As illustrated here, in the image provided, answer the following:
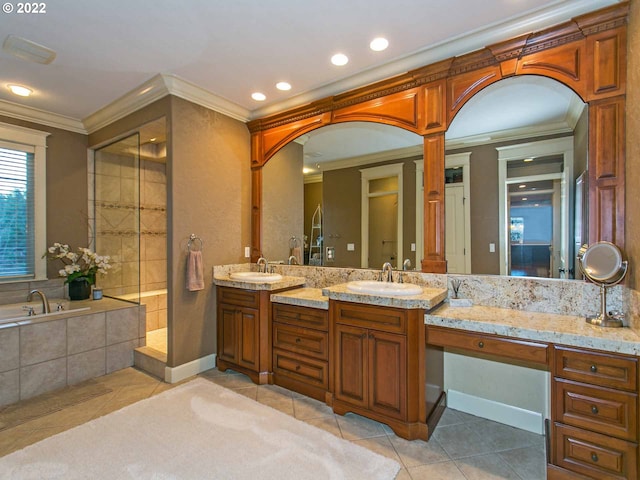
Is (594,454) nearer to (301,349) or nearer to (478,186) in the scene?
(478,186)

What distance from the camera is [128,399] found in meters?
2.62

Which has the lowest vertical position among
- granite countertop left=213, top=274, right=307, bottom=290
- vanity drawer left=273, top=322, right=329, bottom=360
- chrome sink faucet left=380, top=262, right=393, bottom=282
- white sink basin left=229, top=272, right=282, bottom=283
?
vanity drawer left=273, top=322, right=329, bottom=360

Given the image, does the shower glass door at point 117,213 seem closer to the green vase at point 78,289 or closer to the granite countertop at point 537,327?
the green vase at point 78,289

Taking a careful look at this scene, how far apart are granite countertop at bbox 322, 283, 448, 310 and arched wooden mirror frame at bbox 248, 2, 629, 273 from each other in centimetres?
Answer: 27

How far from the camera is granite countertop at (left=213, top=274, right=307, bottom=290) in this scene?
2840 mm

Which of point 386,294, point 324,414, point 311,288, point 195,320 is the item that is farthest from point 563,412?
point 195,320

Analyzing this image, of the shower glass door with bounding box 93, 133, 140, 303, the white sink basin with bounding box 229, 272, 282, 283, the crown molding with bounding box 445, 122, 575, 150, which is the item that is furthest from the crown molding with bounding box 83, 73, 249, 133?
the crown molding with bounding box 445, 122, 575, 150

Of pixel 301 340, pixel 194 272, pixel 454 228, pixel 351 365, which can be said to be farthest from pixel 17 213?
pixel 454 228

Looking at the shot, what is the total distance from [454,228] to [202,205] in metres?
2.30

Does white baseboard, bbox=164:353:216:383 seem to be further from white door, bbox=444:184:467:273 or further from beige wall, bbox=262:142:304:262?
white door, bbox=444:184:467:273

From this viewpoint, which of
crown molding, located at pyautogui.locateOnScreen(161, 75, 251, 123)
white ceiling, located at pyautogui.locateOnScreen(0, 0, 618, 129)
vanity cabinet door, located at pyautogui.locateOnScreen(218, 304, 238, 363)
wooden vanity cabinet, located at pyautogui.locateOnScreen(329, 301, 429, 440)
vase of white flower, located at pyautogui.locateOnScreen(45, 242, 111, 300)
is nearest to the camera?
white ceiling, located at pyautogui.locateOnScreen(0, 0, 618, 129)

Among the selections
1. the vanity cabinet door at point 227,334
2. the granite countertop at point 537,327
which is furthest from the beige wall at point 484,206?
the vanity cabinet door at point 227,334

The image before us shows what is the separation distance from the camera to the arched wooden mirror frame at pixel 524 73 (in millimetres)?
1852

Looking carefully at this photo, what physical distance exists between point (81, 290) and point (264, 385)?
2.49 metres
